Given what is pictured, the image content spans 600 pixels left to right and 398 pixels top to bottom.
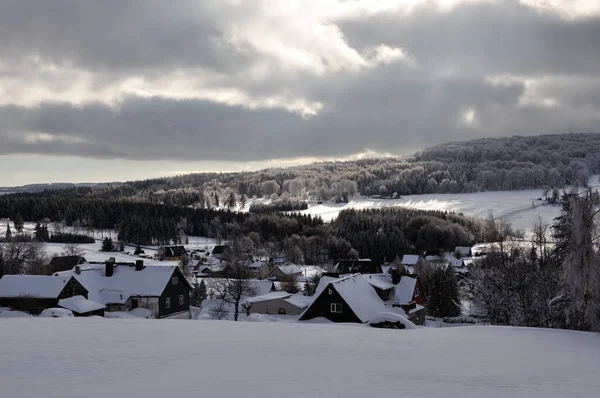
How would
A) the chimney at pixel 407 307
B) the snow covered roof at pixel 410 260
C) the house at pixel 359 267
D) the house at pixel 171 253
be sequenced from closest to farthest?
the chimney at pixel 407 307 → the house at pixel 359 267 → the snow covered roof at pixel 410 260 → the house at pixel 171 253

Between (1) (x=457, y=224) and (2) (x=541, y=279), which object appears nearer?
(2) (x=541, y=279)

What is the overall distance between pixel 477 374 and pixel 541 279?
2263 cm

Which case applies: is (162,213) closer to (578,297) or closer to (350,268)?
(350,268)

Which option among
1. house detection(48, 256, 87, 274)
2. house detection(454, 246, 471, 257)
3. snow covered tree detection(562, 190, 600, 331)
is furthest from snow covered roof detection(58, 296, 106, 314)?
house detection(454, 246, 471, 257)

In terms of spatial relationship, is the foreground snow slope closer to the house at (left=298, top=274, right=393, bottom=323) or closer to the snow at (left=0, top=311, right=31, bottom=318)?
the snow at (left=0, top=311, right=31, bottom=318)

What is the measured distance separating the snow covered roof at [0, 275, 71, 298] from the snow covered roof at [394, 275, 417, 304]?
101ft

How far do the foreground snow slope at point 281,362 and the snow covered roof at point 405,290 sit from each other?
29259mm

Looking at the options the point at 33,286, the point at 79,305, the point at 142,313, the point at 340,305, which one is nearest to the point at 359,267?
the point at 340,305

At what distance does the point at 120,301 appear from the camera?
42.5m

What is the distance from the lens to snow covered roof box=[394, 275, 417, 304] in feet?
156

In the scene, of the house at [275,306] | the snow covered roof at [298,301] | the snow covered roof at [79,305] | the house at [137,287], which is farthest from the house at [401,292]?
the snow covered roof at [79,305]

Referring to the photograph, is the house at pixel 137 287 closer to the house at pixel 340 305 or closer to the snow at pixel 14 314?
the snow at pixel 14 314

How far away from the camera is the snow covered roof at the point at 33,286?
39.5 metres

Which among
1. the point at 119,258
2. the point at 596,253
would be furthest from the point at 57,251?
the point at 596,253
